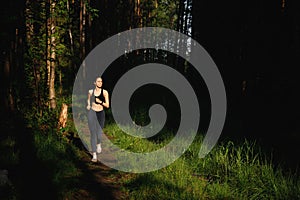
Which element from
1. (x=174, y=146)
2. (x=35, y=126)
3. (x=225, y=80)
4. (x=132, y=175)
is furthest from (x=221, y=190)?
(x=225, y=80)

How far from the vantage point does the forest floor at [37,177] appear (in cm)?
438

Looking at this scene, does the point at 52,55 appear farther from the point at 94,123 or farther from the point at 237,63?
the point at 237,63

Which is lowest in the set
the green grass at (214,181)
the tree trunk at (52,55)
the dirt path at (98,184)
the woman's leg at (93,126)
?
the dirt path at (98,184)

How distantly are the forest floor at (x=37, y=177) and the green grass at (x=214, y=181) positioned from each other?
1.44ft

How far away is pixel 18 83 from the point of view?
8.16 metres

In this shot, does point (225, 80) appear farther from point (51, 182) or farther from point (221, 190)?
point (51, 182)

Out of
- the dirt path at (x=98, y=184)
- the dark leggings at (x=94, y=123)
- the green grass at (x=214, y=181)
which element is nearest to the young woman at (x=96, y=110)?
the dark leggings at (x=94, y=123)

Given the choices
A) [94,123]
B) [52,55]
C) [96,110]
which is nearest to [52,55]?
[52,55]

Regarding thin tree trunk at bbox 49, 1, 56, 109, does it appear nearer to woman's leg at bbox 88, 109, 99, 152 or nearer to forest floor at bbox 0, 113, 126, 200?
forest floor at bbox 0, 113, 126, 200

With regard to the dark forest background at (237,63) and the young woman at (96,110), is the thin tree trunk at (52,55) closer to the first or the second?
the dark forest background at (237,63)

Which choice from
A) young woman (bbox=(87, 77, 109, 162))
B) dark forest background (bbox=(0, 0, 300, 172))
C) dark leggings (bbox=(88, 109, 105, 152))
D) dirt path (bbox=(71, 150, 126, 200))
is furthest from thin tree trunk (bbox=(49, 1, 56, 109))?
dirt path (bbox=(71, 150, 126, 200))

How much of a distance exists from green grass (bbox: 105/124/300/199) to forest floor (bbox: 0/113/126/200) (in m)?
0.44

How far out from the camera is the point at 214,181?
17.0 ft

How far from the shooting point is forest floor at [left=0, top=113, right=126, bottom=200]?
4383 mm
